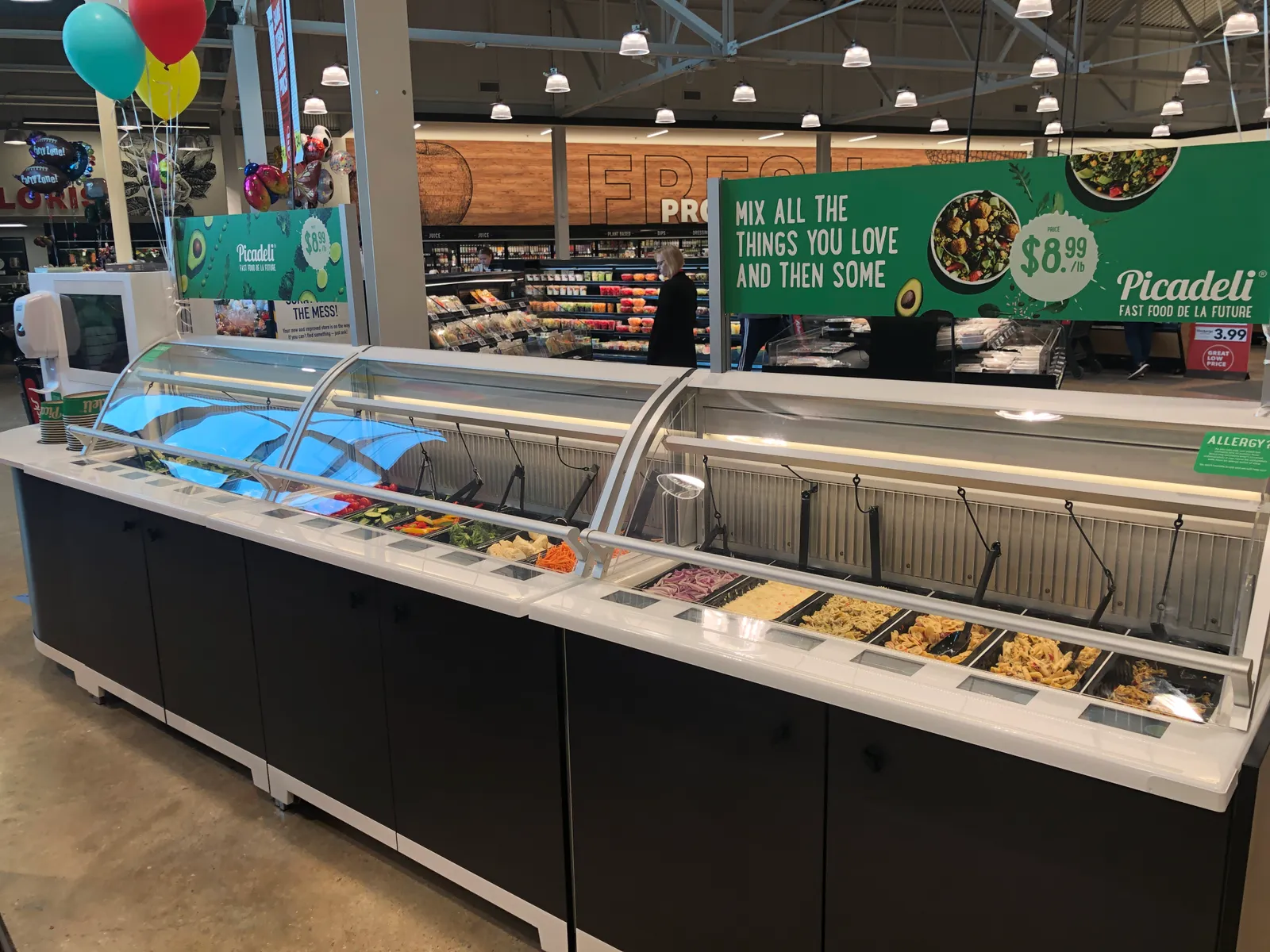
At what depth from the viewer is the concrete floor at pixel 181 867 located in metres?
2.81

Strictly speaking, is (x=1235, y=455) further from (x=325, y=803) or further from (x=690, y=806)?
(x=325, y=803)

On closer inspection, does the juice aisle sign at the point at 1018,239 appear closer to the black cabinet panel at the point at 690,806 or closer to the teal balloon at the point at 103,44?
the black cabinet panel at the point at 690,806

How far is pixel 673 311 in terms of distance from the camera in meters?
7.75

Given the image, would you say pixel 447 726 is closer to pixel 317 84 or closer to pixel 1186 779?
pixel 1186 779

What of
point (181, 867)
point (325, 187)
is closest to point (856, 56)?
point (325, 187)

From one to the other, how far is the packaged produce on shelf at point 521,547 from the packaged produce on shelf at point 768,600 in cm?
76

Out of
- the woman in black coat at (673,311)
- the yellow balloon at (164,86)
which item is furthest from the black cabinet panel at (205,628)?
the woman in black coat at (673,311)

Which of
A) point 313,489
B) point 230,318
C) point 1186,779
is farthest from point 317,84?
point 1186,779

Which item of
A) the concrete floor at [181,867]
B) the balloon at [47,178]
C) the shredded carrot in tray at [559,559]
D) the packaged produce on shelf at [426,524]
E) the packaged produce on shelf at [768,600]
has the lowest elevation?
the concrete floor at [181,867]

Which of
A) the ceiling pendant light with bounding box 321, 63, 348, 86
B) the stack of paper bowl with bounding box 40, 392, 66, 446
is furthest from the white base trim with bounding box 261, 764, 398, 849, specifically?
the ceiling pendant light with bounding box 321, 63, 348, 86

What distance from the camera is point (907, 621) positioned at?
2508 mm

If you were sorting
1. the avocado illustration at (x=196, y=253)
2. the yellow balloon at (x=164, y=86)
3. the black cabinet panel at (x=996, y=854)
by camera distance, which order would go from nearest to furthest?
the black cabinet panel at (x=996, y=854) < the avocado illustration at (x=196, y=253) < the yellow balloon at (x=164, y=86)

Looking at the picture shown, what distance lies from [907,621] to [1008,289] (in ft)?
2.90

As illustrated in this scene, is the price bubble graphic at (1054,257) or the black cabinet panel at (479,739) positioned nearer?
the price bubble graphic at (1054,257)
